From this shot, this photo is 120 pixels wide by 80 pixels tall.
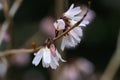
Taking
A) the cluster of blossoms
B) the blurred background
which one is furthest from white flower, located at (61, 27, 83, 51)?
the blurred background

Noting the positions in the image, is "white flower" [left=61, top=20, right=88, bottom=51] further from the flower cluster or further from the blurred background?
the blurred background

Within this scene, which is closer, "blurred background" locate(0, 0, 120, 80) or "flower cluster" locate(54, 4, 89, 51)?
"flower cluster" locate(54, 4, 89, 51)

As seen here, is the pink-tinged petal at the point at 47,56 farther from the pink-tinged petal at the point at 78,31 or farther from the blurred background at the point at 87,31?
the blurred background at the point at 87,31

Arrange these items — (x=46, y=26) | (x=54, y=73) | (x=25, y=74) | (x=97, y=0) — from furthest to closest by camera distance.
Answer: (x=97, y=0) → (x=25, y=74) → (x=46, y=26) → (x=54, y=73)

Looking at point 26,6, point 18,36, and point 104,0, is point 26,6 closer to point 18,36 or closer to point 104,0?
point 18,36

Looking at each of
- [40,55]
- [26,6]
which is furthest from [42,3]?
[40,55]

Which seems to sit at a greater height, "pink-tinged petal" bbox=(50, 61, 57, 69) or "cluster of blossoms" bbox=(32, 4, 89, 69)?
"cluster of blossoms" bbox=(32, 4, 89, 69)

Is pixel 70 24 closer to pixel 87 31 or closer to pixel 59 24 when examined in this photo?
pixel 59 24

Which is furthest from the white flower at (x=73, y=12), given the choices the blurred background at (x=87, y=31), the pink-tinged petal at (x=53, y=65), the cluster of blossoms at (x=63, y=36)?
the blurred background at (x=87, y=31)
